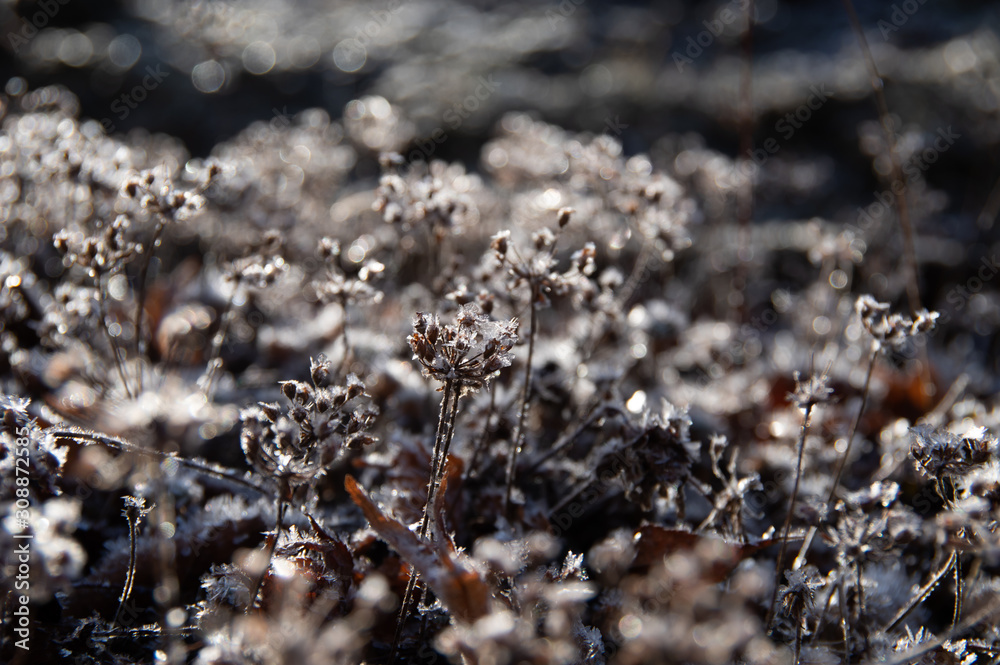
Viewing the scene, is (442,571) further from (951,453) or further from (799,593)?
(951,453)

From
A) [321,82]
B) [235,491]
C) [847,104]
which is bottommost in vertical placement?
[847,104]

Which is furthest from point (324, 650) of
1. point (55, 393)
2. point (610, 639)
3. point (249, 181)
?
point (249, 181)

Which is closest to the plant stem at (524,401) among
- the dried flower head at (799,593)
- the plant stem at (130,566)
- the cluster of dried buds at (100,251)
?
the dried flower head at (799,593)

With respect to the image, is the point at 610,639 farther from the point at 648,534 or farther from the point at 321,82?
the point at 321,82

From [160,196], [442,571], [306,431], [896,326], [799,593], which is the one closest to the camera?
[442,571]

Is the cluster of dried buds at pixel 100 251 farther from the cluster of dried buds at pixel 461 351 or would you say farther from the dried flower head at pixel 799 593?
the dried flower head at pixel 799 593

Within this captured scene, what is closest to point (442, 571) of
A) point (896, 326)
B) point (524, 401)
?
point (524, 401)
